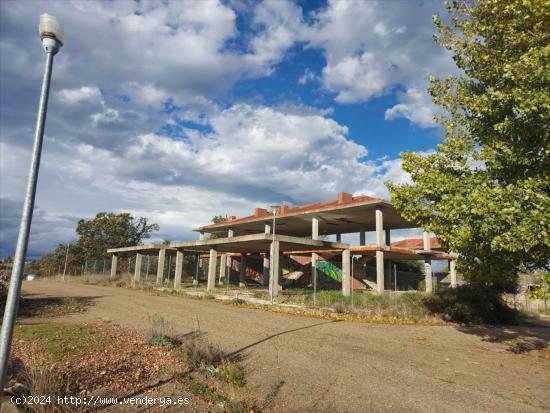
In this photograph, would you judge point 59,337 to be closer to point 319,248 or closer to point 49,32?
point 49,32

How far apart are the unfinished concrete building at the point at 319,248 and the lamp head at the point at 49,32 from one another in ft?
60.1

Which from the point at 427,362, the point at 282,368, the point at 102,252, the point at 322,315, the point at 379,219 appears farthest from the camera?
the point at 102,252

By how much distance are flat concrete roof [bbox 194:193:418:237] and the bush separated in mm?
11988

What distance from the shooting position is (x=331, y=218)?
38125mm

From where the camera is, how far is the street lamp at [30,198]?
454 centimetres

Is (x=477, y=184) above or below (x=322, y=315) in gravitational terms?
above

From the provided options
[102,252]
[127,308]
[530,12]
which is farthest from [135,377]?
[102,252]

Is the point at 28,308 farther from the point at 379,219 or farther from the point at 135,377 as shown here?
A: the point at 379,219

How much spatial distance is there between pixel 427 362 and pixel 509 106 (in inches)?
287

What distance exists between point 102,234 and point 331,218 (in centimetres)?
3602

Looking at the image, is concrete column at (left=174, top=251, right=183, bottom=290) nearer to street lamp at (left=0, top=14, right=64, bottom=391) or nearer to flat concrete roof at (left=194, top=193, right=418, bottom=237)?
flat concrete roof at (left=194, top=193, right=418, bottom=237)

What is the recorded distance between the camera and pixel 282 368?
8.01 metres

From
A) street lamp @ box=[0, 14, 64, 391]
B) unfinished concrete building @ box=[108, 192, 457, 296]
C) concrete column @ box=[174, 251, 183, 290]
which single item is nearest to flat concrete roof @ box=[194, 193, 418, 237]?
unfinished concrete building @ box=[108, 192, 457, 296]

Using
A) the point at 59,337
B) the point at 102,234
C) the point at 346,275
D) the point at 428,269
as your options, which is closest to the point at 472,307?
the point at 346,275
